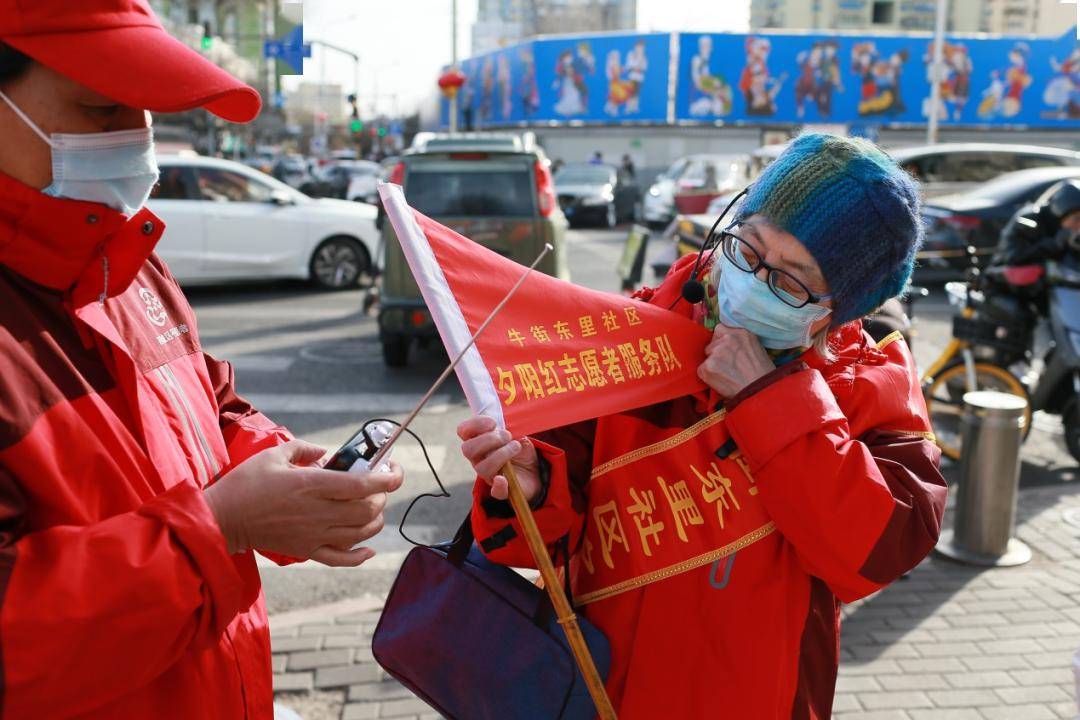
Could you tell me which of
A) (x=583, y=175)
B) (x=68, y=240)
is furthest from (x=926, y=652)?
(x=583, y=175)

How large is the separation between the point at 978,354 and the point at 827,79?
93.0ft

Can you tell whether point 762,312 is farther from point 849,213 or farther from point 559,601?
point 559,601

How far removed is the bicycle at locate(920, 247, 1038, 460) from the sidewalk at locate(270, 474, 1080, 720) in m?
1.49

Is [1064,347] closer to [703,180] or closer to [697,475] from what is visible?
[697,475]

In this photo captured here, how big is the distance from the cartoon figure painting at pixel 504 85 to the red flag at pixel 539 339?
118 feet

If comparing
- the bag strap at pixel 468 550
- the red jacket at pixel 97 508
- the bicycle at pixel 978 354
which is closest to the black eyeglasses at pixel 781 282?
the bag strap at pixel 468 550

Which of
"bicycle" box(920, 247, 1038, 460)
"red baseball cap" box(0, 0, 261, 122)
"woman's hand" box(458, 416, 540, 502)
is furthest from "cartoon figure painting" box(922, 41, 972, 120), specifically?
"red baseball cap" box(0, 0, 261, 122)

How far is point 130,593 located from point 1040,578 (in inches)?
180

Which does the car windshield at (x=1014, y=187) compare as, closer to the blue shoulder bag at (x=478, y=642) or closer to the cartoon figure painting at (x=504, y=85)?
the blue shoulder bag at (x=478, y=642)

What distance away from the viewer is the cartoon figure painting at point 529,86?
34531mm

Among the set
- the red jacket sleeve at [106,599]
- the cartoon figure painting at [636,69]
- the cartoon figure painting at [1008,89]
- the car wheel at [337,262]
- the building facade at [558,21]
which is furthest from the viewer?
the building facade at [558,21]

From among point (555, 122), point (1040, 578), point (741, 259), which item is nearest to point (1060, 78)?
point (555, 122)

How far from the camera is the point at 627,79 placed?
32781 millimetres

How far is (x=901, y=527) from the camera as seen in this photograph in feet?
5.58
